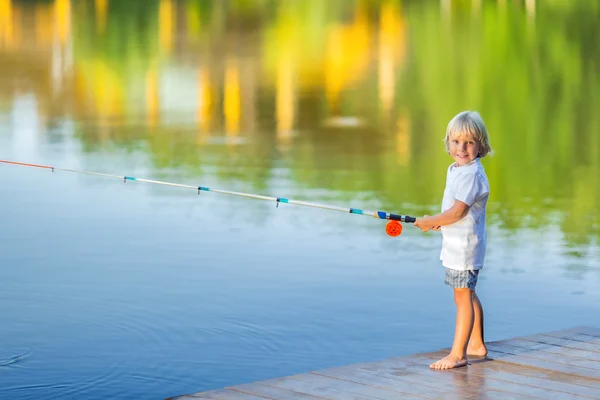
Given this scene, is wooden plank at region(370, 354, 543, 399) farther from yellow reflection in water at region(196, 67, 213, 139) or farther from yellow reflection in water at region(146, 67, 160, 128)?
yellow reflection in water at region(146, 67, 160, 128)

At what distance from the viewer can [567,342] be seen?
654 cm

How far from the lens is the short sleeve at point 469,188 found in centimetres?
595

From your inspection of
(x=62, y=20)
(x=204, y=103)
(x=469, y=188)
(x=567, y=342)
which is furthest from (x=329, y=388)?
(x=62, y=20)

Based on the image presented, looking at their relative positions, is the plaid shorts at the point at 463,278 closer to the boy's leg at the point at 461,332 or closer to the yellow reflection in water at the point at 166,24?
the boy's leg at the point at 461,332

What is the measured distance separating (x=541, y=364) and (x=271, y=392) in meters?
1.35

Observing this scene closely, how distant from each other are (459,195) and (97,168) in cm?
880

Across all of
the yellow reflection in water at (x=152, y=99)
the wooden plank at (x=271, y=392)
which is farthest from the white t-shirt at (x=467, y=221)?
the yellow reflection in water at (x=152, y=99)

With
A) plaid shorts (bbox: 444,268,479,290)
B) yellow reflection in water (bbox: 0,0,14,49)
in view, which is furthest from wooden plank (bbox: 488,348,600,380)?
yellow reflection in water (bbox: 0,0,14,49)

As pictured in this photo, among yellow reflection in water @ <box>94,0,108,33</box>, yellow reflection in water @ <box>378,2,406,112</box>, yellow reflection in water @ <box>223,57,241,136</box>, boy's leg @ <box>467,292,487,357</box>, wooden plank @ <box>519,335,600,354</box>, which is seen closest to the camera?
boy's leg @ <box>467,292,487,357</box>

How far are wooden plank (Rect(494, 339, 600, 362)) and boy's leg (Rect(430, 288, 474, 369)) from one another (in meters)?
0.47

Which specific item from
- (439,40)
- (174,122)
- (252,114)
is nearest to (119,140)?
(174,122)

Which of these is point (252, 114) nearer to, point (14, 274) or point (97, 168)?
point (97, 168)

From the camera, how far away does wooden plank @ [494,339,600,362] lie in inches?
245

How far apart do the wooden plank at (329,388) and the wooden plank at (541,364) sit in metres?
0.85
